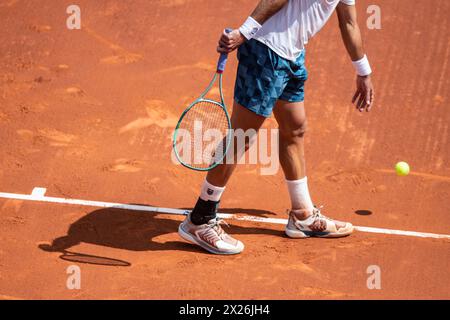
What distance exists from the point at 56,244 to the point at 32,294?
65 centimetres

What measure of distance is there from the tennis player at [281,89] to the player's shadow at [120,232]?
0.22 meters

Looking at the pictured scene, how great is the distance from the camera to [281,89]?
586cm

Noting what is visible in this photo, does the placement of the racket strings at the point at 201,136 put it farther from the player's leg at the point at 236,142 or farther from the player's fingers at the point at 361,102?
the player's fingers at the point at 361,102

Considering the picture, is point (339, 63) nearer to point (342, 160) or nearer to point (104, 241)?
point (342, 160)

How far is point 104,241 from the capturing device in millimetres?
6281

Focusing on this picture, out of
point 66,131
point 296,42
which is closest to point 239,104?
point 296,42

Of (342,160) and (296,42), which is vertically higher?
(296,42)

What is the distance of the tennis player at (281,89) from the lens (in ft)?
18.8

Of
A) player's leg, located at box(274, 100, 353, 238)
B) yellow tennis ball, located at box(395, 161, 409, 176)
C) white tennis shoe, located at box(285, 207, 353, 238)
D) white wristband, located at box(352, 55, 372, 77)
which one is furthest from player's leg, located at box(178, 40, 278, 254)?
yellow tennis ball, located at box(395, 161, 409, 176)

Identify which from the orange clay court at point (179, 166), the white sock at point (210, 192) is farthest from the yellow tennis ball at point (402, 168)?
the white sock at point (210, 192)

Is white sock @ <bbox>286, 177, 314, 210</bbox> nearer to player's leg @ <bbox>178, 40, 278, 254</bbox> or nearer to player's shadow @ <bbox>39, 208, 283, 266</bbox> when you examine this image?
player's shadow @ <bbox>39, 208, 283, 266</bbox>

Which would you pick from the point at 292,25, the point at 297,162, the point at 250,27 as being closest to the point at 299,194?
the point at 297,162

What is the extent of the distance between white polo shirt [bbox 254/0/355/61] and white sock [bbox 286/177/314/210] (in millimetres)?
1023

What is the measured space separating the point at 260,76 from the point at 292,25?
402 mm
